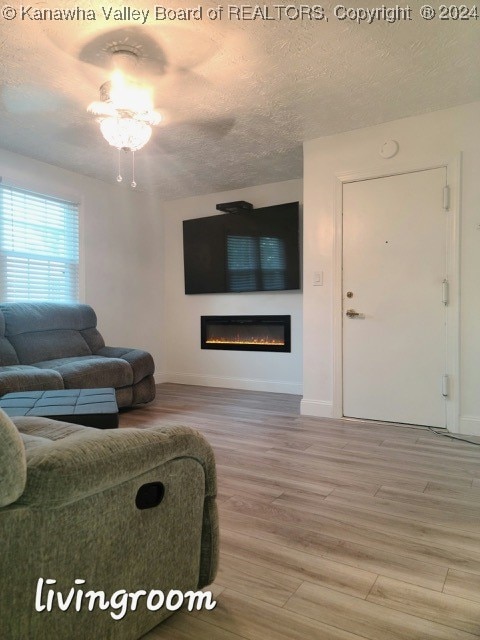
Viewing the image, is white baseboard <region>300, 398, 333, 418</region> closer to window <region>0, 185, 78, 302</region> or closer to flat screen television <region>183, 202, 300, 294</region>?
flat screen television <region>183, 202, 300, 294</region>

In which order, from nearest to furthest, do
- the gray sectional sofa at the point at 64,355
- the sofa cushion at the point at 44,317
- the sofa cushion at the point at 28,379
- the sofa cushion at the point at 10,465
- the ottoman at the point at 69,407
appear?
the sofa cushion at the point at 10,465, the ottoman at the point at 69,407, the sofa cushion at the point at 28,379, the gray sectional sofa at the point at 64,355, the sofa cushion at the point at 44,317

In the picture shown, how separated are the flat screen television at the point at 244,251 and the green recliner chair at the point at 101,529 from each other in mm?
3604

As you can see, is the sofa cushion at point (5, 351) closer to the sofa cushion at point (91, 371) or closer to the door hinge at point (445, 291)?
the sofa cushion at point (91, 371)

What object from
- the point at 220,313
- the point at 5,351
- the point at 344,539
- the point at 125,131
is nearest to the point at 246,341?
the point at 220,313

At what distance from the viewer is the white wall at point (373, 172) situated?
2992 millimetres

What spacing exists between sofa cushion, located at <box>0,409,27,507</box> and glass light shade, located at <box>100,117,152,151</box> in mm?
2358

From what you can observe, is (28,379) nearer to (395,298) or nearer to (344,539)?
(344,539)

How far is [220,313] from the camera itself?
524 cm

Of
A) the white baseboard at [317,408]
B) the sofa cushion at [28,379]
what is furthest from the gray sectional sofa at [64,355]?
the white baseboard at [317,408]

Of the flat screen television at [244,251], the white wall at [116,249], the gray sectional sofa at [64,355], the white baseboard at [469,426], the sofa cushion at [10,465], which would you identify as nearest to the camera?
the sofa cushion at [10,465]

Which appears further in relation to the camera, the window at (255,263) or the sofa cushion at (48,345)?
the window at (255,263)

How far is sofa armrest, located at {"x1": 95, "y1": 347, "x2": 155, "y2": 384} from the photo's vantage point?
3.90 meters

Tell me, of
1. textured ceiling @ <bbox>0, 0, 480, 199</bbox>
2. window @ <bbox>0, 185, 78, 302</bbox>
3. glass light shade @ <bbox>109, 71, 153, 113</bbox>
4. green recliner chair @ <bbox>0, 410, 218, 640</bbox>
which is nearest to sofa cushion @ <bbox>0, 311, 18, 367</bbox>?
window @ <bbox>0, 185, 78, 302</bbox>

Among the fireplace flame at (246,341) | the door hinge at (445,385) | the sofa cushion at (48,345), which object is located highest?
the sofa cushion at (48,345)
